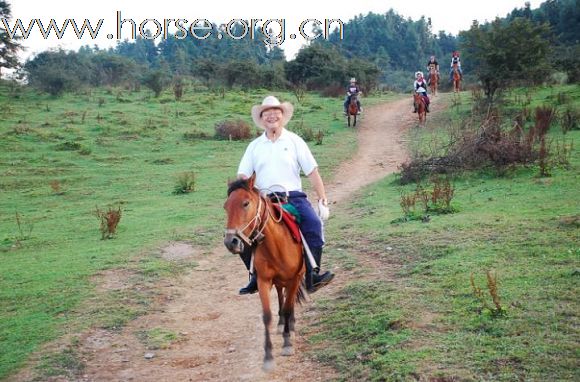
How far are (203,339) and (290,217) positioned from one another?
204 centimetres

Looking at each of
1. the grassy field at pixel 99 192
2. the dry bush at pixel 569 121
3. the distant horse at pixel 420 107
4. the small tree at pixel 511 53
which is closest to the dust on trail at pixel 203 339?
the grassy field at pixel 99 192

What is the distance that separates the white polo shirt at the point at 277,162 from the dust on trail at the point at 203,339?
69.8 inches

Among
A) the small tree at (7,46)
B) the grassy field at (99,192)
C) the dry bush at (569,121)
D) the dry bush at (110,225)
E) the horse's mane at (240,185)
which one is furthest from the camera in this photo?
the small tree at (7,46)

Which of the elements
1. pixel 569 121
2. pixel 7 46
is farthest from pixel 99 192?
pixel 7 46

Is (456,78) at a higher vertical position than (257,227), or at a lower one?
higher

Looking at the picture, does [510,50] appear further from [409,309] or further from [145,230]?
[409,309]

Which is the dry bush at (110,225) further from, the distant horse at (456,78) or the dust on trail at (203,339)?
the distant horse at (456,78)

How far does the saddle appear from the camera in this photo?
5828 mm

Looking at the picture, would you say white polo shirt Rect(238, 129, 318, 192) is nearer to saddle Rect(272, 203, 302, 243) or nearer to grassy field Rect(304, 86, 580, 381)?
saddle Rect(272, 203, 302, 243)

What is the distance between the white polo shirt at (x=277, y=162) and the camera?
604cm

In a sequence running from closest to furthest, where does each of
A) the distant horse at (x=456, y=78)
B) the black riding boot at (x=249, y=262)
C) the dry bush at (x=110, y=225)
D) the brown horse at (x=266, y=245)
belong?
the brown horse at (x=266, y=245), the black riding boot at (x=249, y=262), the dry bush at (x=110, y=225), the distant horse at (x=456, y=78)

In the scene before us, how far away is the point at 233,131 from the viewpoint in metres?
22.4

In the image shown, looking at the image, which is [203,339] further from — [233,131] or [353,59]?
[353,59]

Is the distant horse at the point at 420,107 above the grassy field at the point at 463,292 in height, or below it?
above
